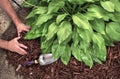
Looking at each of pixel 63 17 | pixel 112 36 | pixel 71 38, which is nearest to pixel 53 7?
pixel 63 17

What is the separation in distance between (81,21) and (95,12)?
0.15m

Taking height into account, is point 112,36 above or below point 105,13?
below

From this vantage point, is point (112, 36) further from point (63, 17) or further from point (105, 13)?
point (63, 17)

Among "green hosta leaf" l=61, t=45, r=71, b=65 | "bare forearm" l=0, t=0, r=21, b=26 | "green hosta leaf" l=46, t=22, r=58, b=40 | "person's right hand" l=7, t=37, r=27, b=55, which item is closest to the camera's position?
"green hosta leaf" l=46, t=22, r=58, b=40

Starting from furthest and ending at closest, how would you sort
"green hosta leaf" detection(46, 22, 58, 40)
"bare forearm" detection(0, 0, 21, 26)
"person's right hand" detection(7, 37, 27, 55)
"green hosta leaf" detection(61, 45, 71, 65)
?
"bare forearm" detection(0, 0, 21, 26)
"person's right hand" detection(7, 37, 27, 55)
"green hosta leaf" detection(61, 45, 71, 65)
"green hosta leaf" detection(46, 22, 58, 40)

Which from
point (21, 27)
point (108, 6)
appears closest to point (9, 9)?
point (21, 27)

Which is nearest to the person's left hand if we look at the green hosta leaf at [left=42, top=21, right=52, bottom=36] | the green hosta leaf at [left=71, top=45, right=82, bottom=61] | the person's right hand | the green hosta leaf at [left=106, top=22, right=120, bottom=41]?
the person's right hand

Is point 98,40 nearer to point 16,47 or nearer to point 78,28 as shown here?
point 78,28

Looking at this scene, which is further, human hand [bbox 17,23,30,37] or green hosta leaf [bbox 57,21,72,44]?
human hand [bbox 17,23,30,37]

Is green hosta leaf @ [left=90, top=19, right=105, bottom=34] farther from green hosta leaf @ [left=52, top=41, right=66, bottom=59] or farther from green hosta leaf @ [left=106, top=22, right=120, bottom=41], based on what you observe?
green hosta leaf @ [left=52, top=41, right=66, bottom=59]

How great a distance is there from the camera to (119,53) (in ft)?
9.36

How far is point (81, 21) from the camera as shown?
2.59 meters

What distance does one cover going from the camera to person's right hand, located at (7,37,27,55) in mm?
2957

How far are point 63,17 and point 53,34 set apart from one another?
154 mm
